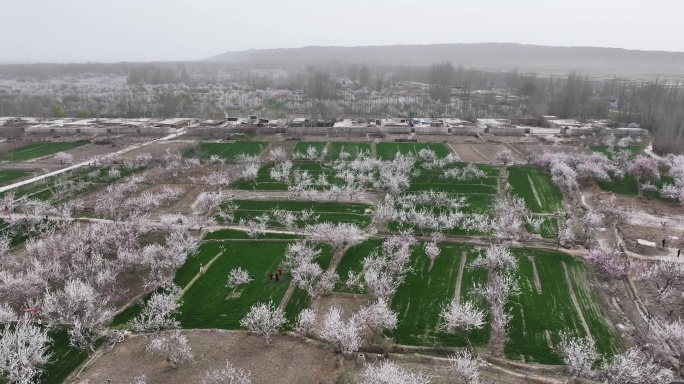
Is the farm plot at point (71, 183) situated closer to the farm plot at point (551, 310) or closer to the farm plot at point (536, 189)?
the farm plot at point (551, 310)

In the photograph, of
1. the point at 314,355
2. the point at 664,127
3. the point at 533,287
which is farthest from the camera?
the point at 664,127

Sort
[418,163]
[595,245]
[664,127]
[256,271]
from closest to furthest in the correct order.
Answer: [256,271], [595,245], [418,163], [664,127]

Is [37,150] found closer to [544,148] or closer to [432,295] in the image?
[432,295]

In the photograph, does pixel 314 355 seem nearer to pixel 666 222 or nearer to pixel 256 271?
pixel 256 271

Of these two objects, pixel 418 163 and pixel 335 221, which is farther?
pixel 418 163

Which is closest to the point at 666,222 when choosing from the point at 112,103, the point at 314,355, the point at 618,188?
the point at 618,188

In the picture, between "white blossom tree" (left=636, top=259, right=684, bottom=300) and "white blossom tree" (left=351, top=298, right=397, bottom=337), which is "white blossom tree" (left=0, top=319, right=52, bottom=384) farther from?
"white blossom tree" (left=636, top=259, right=684, bottom=300)

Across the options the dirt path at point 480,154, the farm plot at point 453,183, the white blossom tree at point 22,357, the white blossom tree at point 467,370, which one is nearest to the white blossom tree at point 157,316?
the white blossom tree at point 22,357
